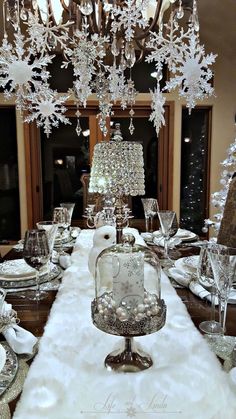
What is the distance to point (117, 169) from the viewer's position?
2035 millimetres

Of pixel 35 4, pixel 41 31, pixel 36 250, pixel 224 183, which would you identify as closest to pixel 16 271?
pixel 36 250

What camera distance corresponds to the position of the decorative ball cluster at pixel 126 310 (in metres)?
0.81

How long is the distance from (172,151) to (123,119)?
690mm

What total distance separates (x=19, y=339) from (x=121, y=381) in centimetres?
31

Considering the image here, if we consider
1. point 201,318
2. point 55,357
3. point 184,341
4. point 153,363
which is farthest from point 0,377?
point 201,318

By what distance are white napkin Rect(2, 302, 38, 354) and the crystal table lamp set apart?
1105mm

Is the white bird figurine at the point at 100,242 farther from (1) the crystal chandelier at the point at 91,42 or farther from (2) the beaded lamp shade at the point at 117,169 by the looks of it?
(1) the crystal chandelier at the point at 91,42

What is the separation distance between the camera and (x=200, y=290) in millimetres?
1333

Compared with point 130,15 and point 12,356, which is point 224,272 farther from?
point 130,15

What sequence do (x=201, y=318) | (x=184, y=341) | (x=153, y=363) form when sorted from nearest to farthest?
(x=153, y=363) → (x=184, y=341) → (x=201, y=318)

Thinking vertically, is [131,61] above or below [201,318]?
above

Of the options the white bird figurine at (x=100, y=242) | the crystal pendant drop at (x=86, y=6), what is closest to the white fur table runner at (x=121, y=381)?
the white bird figurine at (x=100, y=242)

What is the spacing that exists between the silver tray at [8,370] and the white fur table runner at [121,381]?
4 centimetres

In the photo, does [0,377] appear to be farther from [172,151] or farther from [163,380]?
[172,151]
